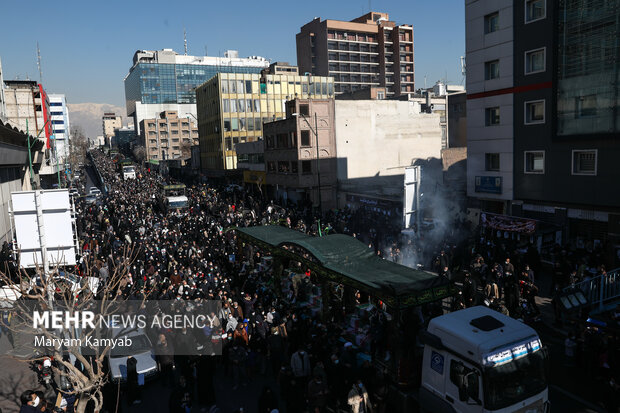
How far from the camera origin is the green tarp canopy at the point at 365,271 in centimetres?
1056

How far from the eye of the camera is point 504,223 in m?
22.5

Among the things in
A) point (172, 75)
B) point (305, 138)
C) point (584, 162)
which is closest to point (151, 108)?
point (172, 75)

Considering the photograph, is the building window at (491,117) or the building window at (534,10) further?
the building window at (491,117)

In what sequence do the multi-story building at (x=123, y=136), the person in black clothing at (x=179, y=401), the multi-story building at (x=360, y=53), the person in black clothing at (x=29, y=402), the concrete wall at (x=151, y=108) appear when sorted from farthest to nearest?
1. the multi-story building at (x=123, y=136)
2. the concrete wall at (x=151, y=108)
3. the multi-story building at (x=360, y=53)
4. the person in black clothing at (x=179, y=401)
5. the person in black clothing at (x=29, y=402)

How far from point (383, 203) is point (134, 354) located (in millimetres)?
21032

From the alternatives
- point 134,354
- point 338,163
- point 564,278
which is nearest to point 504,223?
point 564,278

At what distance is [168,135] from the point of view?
125 metres

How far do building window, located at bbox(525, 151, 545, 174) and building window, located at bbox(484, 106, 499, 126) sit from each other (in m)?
2.85

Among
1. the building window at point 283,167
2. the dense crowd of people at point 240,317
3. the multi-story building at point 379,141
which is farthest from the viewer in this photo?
the building window at point 283,167

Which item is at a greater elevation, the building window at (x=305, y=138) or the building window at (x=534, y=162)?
the building window at (x=305, y=138)

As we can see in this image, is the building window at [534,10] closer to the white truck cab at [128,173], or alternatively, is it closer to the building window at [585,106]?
the building window at [585,106]

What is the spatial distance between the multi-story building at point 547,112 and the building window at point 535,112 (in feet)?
0.17

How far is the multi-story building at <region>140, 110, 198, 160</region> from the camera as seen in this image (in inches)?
4924

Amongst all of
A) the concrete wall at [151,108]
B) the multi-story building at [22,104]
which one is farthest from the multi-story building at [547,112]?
the concrete wall at [151,108]
